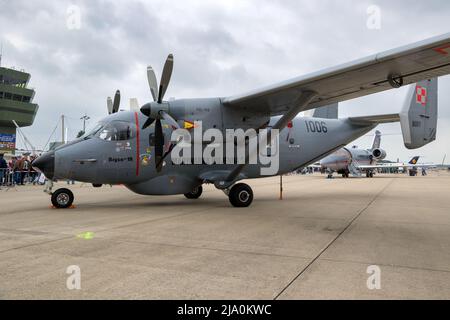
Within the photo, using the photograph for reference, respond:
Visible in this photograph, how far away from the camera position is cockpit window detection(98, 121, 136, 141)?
10672 millimetres

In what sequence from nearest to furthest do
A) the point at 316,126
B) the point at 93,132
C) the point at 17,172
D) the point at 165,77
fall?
the point at 165,77, the point at 93,132, the point at 316,126, the point at 17,172

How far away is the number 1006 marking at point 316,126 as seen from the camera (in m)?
14.2

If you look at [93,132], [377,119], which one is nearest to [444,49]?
[377,119]

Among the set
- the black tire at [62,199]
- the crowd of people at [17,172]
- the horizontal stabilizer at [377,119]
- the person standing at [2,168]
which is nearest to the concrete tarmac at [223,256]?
the black tire at [62,199]

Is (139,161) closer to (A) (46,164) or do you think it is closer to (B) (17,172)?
(A) (46,164)

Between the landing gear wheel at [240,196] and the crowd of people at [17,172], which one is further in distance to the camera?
the crowd of people at [17,172]

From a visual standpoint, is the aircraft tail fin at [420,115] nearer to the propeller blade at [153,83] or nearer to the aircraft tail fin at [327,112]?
the aircraft tail fin at [327,112]

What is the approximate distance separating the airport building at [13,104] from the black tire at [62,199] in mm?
57151

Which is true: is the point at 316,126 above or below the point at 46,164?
above

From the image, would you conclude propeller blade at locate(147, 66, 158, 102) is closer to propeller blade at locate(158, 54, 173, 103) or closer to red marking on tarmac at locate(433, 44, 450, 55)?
propeller blade at locate(158, 54, 173, 103)

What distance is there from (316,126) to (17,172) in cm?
2040

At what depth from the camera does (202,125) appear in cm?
984
